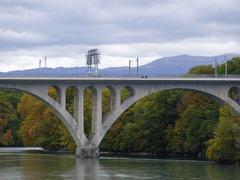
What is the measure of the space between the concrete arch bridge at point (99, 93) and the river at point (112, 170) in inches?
173

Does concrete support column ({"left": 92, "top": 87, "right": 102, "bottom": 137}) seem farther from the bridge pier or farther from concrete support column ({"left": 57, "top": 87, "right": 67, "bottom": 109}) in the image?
Result: concrete support column ({"left": 57, "top": 87, "right": 67, "bottom": 109})

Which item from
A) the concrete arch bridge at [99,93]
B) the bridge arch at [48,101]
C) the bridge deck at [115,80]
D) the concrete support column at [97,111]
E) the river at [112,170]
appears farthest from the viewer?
the concrete support column at [97,111]

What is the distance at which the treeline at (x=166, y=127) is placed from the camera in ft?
231

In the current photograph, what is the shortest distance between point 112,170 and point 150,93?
19.5 m

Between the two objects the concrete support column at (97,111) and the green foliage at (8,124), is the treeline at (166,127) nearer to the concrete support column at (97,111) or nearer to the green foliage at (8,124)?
the concrete support column at (97,111)

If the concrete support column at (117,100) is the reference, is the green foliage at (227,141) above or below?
below

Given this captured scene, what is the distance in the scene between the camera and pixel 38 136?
104 metres

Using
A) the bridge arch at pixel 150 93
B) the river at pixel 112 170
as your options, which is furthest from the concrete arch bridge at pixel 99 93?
the river at pixel 112 170

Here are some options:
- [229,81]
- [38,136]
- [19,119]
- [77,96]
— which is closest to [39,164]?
[77,96]

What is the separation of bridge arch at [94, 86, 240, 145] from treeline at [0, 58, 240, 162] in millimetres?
1456

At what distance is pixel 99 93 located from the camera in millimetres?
79438

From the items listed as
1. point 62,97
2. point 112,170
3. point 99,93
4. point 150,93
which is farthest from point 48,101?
point 112,170

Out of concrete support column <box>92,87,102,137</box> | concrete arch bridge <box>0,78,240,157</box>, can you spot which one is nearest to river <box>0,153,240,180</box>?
concrete arch bridge <box>0,78,240,157</box>

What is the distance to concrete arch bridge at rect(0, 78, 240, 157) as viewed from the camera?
77.1m
